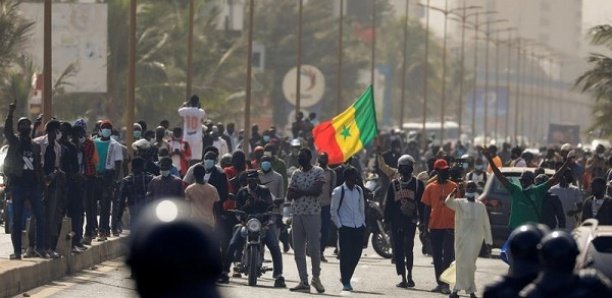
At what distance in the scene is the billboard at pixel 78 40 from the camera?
49844 mm

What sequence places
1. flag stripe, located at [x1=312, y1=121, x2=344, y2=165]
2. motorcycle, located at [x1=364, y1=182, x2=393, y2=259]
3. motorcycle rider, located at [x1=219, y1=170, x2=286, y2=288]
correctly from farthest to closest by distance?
flag stripe, located at [x1=312, y1=121, x2=344, y2=165], motorcycle, located at [x1=364, y1=182, x2=393, y2=259], motorcycle rider, located at [x1=219, y1=170, x2=286, y2=288]

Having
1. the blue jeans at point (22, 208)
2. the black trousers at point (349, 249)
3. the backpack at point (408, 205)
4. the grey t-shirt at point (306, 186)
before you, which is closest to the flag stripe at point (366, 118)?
the backpack at point (408, 205)

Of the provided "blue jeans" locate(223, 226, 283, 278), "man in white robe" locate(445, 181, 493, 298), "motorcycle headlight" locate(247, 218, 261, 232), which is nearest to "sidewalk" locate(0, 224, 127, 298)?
"blue jeans" locate(223, 226, 283, 278)

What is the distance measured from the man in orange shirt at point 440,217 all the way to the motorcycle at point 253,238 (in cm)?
173

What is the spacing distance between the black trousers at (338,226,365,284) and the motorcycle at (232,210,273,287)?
0.85 m

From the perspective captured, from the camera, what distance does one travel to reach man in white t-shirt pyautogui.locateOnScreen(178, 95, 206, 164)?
2825 centimetres

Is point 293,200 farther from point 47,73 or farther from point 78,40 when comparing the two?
point 78,40

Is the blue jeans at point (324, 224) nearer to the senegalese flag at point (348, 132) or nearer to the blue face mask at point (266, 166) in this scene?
the blue face mask at point (266, 166)

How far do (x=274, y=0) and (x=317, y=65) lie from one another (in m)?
4.17

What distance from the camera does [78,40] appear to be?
5094 centimetres

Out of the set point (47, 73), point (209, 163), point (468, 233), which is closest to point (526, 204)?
point (468, 233)

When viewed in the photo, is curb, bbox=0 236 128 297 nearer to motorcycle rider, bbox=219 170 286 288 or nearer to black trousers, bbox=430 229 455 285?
motorcycle rider, bbox=219 170 286 288

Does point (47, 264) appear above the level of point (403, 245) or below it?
below

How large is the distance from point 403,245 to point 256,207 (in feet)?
6.52
